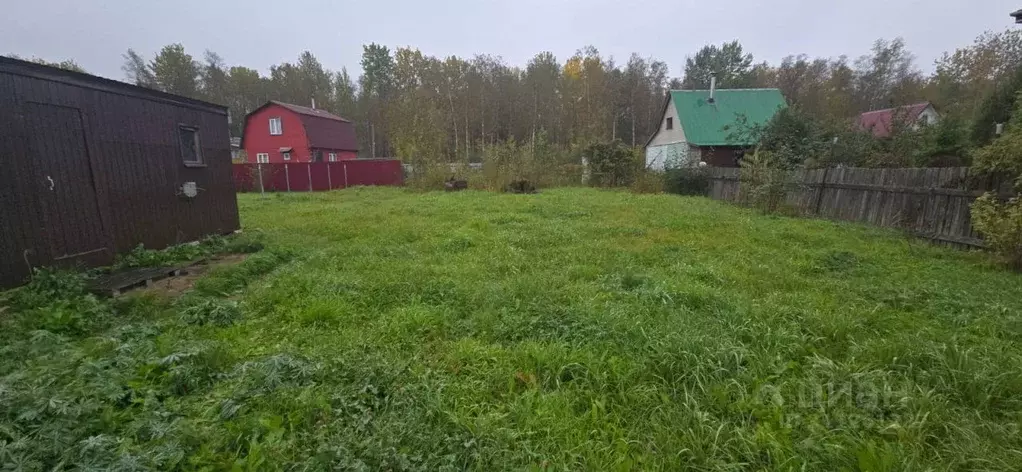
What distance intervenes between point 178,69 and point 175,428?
47178 mm

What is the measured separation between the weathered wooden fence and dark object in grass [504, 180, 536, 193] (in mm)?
8572

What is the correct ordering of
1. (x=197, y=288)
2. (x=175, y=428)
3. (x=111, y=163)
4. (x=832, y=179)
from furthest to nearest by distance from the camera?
(x=832, y=179) < (x=111, y=163) < (x=197, y=288) < (x=175, y=428)

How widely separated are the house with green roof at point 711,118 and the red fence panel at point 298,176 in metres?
14.7

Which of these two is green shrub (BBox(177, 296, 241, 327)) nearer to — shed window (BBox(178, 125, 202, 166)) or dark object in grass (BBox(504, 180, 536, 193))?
shed window (BBox(178, 125, 202, 166))

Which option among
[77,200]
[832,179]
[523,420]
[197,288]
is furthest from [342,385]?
[832,179]

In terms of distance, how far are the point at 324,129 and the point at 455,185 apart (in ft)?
52.2

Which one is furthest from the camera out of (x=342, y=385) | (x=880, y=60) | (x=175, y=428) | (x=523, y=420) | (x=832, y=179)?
(x=880, y=60)

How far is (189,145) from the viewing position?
7.57m

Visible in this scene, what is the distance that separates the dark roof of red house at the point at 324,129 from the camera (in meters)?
26.4

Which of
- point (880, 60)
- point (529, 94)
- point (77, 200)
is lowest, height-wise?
point (77, 200)

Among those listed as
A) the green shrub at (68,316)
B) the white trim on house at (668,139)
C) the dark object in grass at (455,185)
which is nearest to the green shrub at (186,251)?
the green shrub at (68,316)

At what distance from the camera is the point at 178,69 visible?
37188 mm

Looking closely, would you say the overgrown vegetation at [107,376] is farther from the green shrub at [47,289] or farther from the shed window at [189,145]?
the shed window at [189,145]

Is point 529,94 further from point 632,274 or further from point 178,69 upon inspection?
point 632,274
